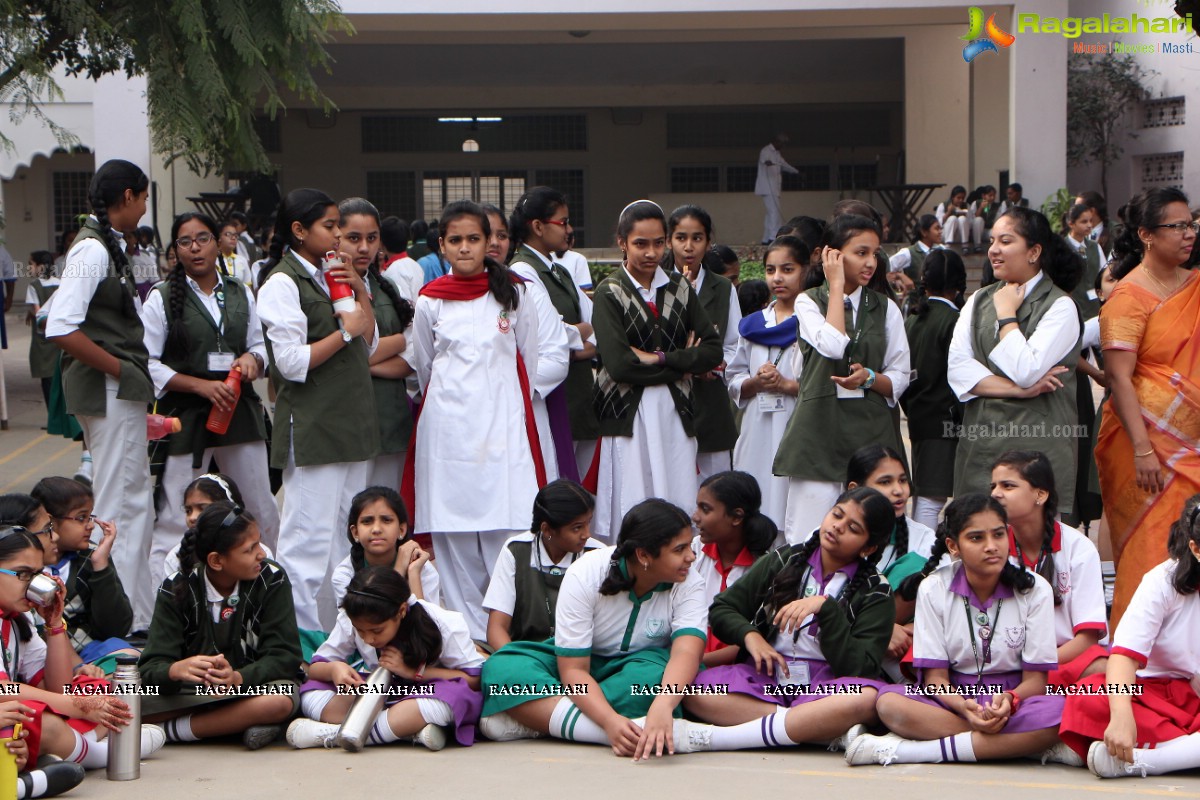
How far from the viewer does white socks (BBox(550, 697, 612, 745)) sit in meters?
4.10

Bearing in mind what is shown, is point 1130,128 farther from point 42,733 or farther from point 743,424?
point 42,733

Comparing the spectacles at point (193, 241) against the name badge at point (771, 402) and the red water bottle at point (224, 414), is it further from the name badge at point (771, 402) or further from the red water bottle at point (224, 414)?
the name badge at point (771, 402)

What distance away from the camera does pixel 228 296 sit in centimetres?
543

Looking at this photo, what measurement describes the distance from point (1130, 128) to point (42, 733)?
18.1m

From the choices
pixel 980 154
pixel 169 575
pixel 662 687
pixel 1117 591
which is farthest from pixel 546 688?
pixel 980 154

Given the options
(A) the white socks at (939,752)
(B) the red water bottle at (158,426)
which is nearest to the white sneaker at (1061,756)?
(A) the white socks at (939,752)

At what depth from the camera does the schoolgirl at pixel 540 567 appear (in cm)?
441

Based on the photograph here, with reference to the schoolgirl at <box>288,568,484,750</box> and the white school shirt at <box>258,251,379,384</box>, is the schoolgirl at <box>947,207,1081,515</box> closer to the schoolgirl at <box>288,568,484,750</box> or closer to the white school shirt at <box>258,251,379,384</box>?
the schoolgirl at <box>288,568,484,750</box>

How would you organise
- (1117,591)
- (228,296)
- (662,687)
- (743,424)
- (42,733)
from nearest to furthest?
(42,733) < (662,687) < (1117,591) < (228,296) < (743,424)

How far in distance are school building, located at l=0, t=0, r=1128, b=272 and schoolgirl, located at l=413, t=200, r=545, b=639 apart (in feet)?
44.1

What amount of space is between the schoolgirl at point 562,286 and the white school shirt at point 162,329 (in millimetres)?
1090

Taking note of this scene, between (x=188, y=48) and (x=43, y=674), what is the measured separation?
531 centimetres

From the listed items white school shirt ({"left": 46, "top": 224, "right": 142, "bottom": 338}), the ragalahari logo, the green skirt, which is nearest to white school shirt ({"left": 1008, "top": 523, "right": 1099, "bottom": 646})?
the green skirt

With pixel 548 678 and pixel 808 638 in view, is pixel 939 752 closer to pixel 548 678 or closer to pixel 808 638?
pixel 808 638
